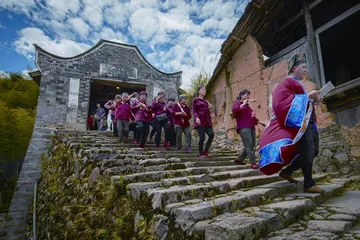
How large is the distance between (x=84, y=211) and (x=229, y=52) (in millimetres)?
6262

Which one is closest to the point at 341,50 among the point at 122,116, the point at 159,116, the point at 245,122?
the point at 245,122

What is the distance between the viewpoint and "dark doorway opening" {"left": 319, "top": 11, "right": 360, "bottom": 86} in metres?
6.10

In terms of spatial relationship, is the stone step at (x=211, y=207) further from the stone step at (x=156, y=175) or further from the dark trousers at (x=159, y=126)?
the dark trousers at (x=159, y=126)

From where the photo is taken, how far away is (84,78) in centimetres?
1258

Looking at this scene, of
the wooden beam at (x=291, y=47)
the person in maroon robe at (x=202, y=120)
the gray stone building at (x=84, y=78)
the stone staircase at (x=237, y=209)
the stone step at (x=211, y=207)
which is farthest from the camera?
the gray stone building at (x=84, y=78)

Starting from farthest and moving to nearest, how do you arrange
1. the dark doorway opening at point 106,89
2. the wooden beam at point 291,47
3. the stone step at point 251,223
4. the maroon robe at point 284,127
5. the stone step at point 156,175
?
the dark doorway opening at point 106,89, the wooden beam at point 291,47, the stone step at point 156,175, the maroon robe at point 284,127, the stone step at point 251,223

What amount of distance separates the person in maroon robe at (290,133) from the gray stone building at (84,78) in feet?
38.6

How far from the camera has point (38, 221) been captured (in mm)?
4715

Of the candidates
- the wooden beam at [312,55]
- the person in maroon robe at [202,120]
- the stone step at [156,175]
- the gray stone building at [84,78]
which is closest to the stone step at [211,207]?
the stone step at [156,175]

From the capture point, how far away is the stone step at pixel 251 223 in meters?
1.37

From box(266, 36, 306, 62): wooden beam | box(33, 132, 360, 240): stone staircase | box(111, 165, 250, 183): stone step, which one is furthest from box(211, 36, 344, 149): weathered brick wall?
box(33, 132, 360, 240): stone staircase

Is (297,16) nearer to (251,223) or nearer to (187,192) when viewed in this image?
(187,192)

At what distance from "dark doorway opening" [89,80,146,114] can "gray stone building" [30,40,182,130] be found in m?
0.06

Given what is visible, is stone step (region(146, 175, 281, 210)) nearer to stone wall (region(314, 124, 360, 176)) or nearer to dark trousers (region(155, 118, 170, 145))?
stone wall (region(314, 124, 360, 176))
